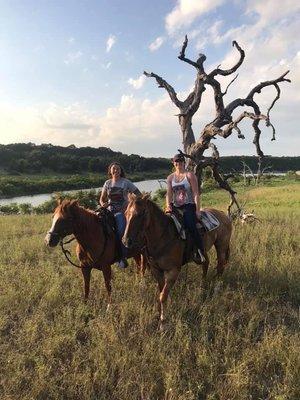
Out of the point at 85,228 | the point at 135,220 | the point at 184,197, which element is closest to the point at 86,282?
the point at 85,228

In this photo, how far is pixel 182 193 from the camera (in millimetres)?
6781

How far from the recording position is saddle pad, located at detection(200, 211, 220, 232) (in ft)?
23.9

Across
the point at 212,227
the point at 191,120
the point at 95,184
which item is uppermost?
the point at 191,120

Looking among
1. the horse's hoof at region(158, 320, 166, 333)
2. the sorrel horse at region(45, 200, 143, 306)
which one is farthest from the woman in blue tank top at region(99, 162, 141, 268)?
the horse's hoof at region(158, 320, 166, 333)

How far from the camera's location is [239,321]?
5902 millimetres

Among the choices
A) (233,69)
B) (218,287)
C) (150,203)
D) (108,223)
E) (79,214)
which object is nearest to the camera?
(150,203)

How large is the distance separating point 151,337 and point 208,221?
9.12 ft

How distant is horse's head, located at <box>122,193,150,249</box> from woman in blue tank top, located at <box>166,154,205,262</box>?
1.12 metres

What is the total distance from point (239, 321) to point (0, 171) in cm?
8314

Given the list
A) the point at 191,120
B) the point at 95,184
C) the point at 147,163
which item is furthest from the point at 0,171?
the point at 191,120

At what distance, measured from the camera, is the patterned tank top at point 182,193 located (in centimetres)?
667

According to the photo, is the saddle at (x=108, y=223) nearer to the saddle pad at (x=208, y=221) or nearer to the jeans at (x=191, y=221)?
the jeans at (x=191, y=221)

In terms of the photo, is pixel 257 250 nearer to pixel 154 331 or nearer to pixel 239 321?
pixel 239 321

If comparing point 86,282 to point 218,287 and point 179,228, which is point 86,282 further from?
point 218,287
